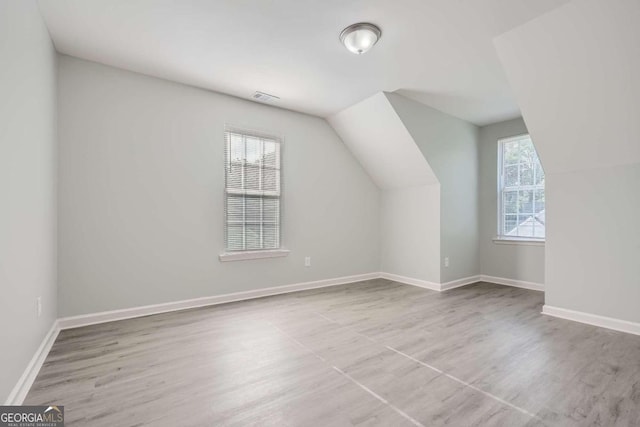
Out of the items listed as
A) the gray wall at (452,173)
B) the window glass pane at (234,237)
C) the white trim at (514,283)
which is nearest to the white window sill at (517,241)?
the gray wall at (452,173)

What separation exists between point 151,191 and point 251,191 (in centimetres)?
113

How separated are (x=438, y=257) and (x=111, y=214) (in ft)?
13.3

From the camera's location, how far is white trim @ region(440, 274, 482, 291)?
167 inches

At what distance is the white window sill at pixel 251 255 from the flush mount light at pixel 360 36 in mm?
2535

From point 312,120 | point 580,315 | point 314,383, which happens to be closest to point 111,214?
point 314,383

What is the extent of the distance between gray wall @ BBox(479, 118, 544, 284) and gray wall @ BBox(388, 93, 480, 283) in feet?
0.42

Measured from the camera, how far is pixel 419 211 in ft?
14.8

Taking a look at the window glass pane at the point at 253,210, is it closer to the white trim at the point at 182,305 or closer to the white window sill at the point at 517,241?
the white trim at the point at 182,305

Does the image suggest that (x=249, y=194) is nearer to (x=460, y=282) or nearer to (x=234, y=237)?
(x=234, y=237)

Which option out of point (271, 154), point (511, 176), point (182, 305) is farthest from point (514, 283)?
point (182, 305)

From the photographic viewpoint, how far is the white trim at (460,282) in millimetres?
4250

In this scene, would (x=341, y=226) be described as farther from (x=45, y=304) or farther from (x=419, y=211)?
(x=45, y=304)

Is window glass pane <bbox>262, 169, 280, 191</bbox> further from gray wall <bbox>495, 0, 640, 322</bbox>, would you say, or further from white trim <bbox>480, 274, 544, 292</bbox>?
white trim <bbox>480, 274, 544, 292</bbox>

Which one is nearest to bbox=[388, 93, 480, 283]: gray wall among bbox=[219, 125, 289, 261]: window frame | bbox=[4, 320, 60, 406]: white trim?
bbox=[219, 125, 289, 261]: window frame
